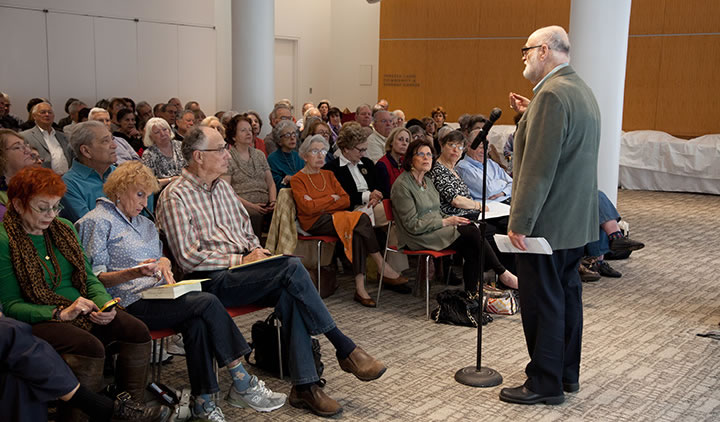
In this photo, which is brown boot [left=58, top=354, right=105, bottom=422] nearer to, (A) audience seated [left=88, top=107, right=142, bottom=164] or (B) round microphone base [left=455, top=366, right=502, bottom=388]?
(B) round microphone base [left=455, top=366, right=502, bottom=388]

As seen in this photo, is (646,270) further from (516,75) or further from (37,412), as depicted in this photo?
(516,75)

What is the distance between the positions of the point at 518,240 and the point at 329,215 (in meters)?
2.20

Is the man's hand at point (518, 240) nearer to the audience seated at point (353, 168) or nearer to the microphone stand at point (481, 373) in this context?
the microphone stand at point (481, 373)

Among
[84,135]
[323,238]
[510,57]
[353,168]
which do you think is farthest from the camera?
[510,57]

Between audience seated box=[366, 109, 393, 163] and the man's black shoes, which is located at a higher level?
audience seated box=[366, 109, 393, 163]

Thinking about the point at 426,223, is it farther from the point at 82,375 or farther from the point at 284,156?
the point at 82,375

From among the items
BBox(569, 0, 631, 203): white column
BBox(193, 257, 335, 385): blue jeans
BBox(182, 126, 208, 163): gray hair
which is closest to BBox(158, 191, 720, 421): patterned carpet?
BBox(193, 257, 335, 385): blue jeans

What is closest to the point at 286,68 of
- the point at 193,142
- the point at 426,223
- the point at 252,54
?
the point at 252,54

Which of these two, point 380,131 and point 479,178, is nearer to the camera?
point 479,178

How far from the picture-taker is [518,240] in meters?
3.41

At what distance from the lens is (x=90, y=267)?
3.20 metres

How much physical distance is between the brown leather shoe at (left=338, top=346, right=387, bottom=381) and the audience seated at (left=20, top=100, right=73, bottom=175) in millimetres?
4391

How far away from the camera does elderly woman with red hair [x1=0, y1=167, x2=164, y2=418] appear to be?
2.90 m

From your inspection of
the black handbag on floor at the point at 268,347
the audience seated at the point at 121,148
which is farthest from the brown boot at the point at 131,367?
the audience seated at the point at 121,148
